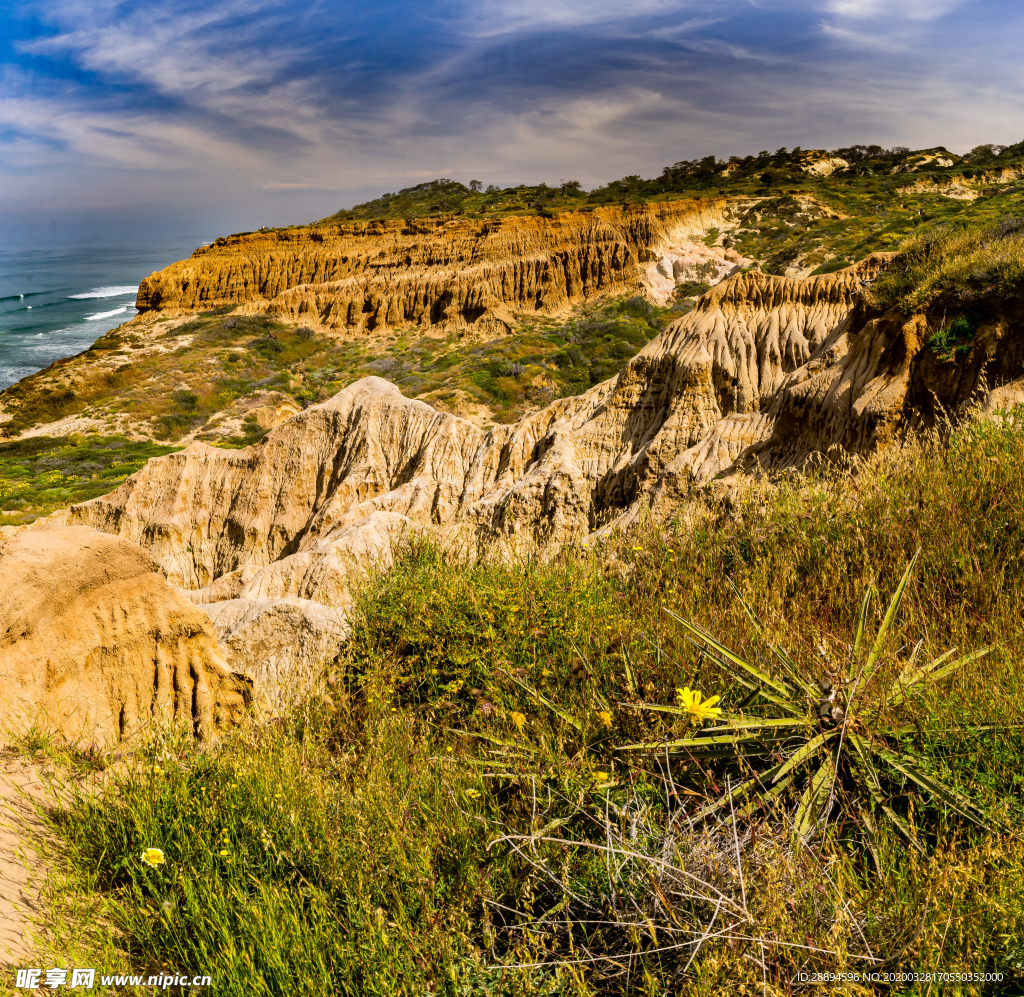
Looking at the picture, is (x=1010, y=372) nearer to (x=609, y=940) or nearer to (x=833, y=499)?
(x=833, y=499)

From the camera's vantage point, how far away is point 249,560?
1852cm

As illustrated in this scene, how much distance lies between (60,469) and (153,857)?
4957 cm

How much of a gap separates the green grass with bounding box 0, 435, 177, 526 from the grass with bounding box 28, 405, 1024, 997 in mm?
37194

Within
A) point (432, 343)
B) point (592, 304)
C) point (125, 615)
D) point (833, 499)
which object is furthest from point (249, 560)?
point (592, 304)

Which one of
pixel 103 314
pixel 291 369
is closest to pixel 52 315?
pixel 103 314

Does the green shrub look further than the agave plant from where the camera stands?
Yes

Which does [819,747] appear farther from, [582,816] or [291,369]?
[291,369]

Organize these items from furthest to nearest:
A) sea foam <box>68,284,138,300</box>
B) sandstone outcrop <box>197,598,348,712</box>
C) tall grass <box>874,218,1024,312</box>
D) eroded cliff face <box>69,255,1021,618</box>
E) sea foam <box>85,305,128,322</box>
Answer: sea foam <box>68,284,138,300</box> → sea foam <box>85,305,128,322</box> → eroded cliff face <box>69,255,1021,618</box> → tall grass <box>874,218,1024,312</box> → sandstone outcrop <box>197,598,348,712</box>

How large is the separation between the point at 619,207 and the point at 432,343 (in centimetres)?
2625

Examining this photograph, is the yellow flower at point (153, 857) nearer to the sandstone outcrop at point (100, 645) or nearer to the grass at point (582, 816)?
the grass at point (582, 816)

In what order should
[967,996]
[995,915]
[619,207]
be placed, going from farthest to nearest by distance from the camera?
[619,207]
[995,915]
[967,996]

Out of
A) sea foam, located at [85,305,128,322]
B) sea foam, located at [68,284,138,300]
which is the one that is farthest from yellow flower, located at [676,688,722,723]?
sea foam, located at [68,284,138,300]

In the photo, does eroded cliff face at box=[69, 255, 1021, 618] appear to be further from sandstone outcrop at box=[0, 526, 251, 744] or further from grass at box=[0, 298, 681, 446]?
grass at box=[0, 298, 681, 446]

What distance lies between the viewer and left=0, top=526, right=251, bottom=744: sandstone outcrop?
4316 millimetres
